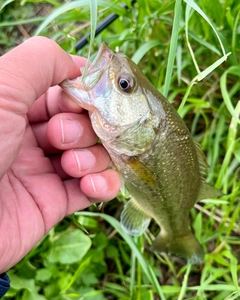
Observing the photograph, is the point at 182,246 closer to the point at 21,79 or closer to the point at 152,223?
the point at 152,223

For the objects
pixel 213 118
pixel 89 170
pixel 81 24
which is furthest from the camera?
pixel 81 24

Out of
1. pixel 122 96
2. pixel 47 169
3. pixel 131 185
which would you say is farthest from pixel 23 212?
pixel 122 96

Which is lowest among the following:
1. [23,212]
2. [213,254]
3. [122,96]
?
[213,254]

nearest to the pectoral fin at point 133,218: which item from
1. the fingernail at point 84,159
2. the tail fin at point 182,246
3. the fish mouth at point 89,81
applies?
the tail fin at point 182,246

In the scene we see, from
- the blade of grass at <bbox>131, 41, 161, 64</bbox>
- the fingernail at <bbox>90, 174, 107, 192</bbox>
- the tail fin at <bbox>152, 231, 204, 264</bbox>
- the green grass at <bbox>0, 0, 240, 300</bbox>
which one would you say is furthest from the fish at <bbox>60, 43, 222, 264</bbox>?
the blade of grass at <bbox>131, 41, 161, 64</bbox>

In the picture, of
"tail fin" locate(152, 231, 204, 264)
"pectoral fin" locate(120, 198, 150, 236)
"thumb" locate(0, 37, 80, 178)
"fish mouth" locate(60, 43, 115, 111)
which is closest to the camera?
"thumb" locate(0, 37, 80, 178)

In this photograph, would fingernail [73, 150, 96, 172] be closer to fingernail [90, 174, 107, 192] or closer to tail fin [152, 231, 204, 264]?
fingernail [90, 174, 107, 192]

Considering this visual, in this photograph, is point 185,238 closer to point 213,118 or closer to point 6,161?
point 213,118
